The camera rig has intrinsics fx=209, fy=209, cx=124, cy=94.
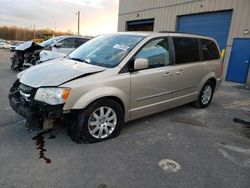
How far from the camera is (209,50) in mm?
5273

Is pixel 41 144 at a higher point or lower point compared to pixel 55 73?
lower

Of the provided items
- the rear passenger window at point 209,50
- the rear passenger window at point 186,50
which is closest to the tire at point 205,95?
the rear passenger window at point 209,50

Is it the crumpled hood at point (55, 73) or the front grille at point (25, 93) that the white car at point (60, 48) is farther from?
the front grille at point (25, 93)

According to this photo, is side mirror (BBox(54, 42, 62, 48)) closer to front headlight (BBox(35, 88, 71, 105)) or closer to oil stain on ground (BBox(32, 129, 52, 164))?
oil stain on ground (BBox(32, 129, 52, 164))

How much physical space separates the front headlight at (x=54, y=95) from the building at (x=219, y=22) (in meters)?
9.62

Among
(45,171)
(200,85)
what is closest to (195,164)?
(45,171)

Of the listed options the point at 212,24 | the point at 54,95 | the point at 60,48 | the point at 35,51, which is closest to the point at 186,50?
the point at 54,95

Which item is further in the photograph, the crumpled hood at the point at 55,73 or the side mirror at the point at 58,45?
the side mirror at the point at 58,45

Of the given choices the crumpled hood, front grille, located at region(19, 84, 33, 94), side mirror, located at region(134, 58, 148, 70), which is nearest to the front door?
side mirror, located at region(134, 58, 148, 70)

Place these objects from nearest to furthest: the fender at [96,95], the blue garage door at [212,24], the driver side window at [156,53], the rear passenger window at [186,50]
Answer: the fender at [96,95] < the driver side window at [156,53] < the rear passenger window at [186,50] < the blue garage door at [212,24]

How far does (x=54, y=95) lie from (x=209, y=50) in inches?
161

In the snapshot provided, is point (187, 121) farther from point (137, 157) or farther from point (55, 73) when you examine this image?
point (55, 73)

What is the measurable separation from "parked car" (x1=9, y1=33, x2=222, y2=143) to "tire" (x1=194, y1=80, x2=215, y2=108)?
26.7 inches

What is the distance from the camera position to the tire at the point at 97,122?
9.86 feet
